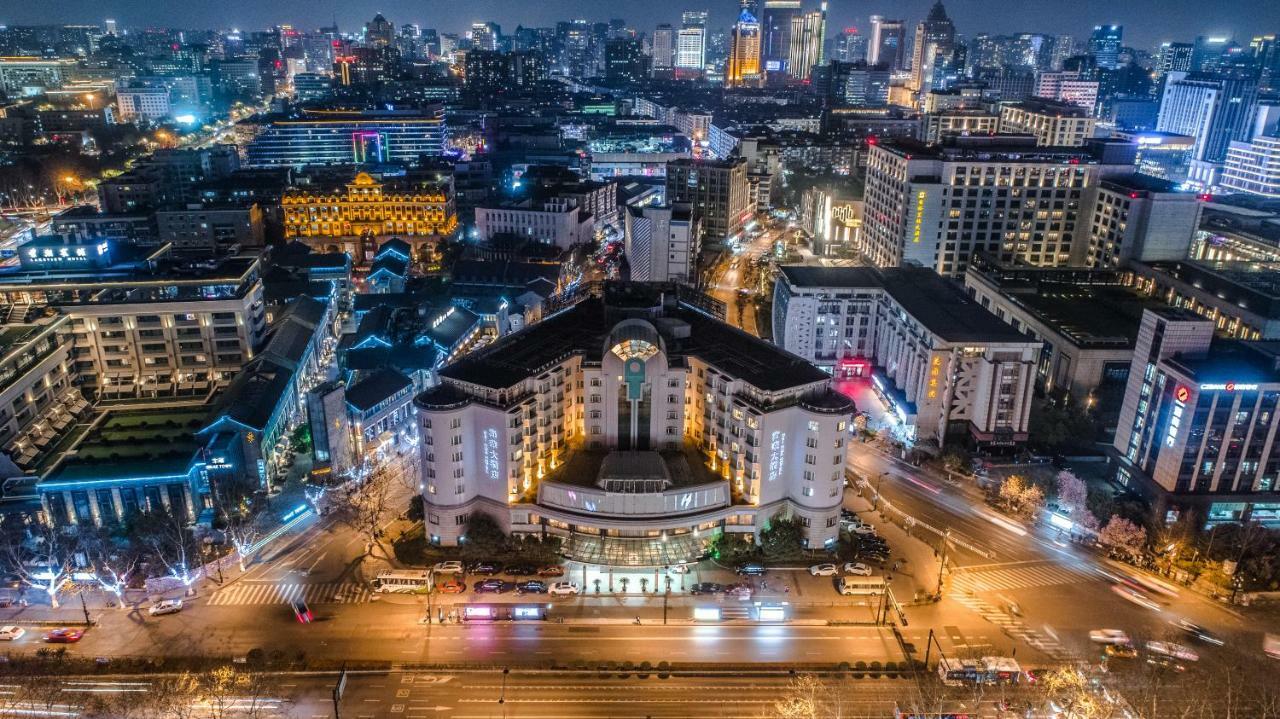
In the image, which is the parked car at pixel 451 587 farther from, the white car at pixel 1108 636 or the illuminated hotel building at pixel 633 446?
the white car at pixel 1108 636

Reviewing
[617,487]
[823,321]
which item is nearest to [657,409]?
[617,487]

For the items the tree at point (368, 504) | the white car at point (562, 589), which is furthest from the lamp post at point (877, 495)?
the tree at point (368, 504)

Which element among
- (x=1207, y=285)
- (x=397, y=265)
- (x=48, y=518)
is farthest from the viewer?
(x=397, y=265)

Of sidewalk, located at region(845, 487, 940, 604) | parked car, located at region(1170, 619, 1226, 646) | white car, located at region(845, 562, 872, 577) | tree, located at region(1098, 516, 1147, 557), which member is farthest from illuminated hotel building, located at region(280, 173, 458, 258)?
parked car, located at region(1170, 619, 1226, 646)

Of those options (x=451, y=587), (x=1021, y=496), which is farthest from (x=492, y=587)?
(x=1021, y=496)

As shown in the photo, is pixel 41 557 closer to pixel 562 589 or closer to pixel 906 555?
pixel 562 589

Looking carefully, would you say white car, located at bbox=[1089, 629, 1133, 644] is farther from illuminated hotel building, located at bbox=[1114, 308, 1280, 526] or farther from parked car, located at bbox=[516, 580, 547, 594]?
parked car, located at bbox=[516, 580, 547, 594]

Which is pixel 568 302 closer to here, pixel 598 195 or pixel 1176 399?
pixel 598 195
